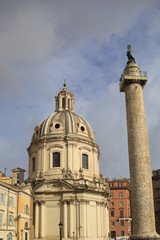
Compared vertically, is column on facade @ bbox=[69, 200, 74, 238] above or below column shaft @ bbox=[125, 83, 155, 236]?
below

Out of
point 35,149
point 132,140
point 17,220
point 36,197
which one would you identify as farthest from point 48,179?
point 132,140

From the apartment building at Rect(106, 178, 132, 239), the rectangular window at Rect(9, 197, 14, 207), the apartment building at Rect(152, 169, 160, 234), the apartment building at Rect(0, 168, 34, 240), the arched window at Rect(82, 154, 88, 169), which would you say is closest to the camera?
the apartment building at Rect(0, 168, 34, 240)

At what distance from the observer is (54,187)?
50.3 m

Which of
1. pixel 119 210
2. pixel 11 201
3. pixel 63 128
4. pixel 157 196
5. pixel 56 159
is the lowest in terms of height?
A: pixel 119 210

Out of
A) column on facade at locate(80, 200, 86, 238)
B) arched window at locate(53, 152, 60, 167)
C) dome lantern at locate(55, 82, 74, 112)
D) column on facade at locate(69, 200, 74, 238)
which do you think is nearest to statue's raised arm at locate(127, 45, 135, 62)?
arched window at locate(53, 152, 60, 167)

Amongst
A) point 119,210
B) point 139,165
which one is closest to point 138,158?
point 139,165

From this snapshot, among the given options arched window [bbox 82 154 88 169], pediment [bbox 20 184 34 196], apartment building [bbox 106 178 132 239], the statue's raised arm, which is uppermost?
the statue's raised arm

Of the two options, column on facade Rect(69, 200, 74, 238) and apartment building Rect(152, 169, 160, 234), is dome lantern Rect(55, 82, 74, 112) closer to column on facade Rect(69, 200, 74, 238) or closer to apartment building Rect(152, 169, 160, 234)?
column on facade Rect(69, 200, 74, 238)

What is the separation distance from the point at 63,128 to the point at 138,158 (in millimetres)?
26124

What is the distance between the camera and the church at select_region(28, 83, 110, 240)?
4859cm

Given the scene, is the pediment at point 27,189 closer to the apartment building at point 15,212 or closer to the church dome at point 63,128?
the apartment building at point 15,212

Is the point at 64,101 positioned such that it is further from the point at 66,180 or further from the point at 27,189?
→ the point at 27,189

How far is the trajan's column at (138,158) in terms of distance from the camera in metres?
30.7

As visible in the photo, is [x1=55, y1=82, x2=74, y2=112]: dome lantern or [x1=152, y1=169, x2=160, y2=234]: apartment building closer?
[x1=55, y1=82, x2=74, y2=112]: dome lantern
